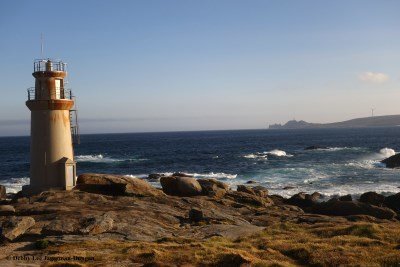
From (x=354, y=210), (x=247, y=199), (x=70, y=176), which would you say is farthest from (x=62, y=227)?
(x=354, y=210)

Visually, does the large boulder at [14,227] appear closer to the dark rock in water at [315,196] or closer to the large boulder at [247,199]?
the large boulder at [247,199]

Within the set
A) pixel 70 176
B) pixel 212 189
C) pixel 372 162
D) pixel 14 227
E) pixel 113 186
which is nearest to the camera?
pixel 14 227

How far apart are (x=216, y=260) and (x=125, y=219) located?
293 inches

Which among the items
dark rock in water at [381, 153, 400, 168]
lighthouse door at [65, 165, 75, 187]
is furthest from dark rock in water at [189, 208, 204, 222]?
dark rock in water at [381, 153, 400, 168]

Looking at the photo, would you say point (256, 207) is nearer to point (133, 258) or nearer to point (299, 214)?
point (299, 214)

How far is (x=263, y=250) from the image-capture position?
19.0 metres

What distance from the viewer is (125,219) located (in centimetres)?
2261

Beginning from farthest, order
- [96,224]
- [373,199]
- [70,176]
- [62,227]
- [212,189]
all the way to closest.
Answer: [373,199] < [212,189] < [70,176] < [96,224] < [62,227]

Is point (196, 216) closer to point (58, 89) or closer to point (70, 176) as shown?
point (70, 176)

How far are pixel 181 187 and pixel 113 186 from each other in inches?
216

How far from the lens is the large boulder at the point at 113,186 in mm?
29047

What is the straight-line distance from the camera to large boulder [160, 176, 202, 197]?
32594mm

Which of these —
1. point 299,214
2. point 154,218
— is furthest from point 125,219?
point 299,214

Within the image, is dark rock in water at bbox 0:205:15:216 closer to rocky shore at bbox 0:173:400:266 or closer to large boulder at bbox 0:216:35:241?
rocky shore at bbox 0:173:400:266
